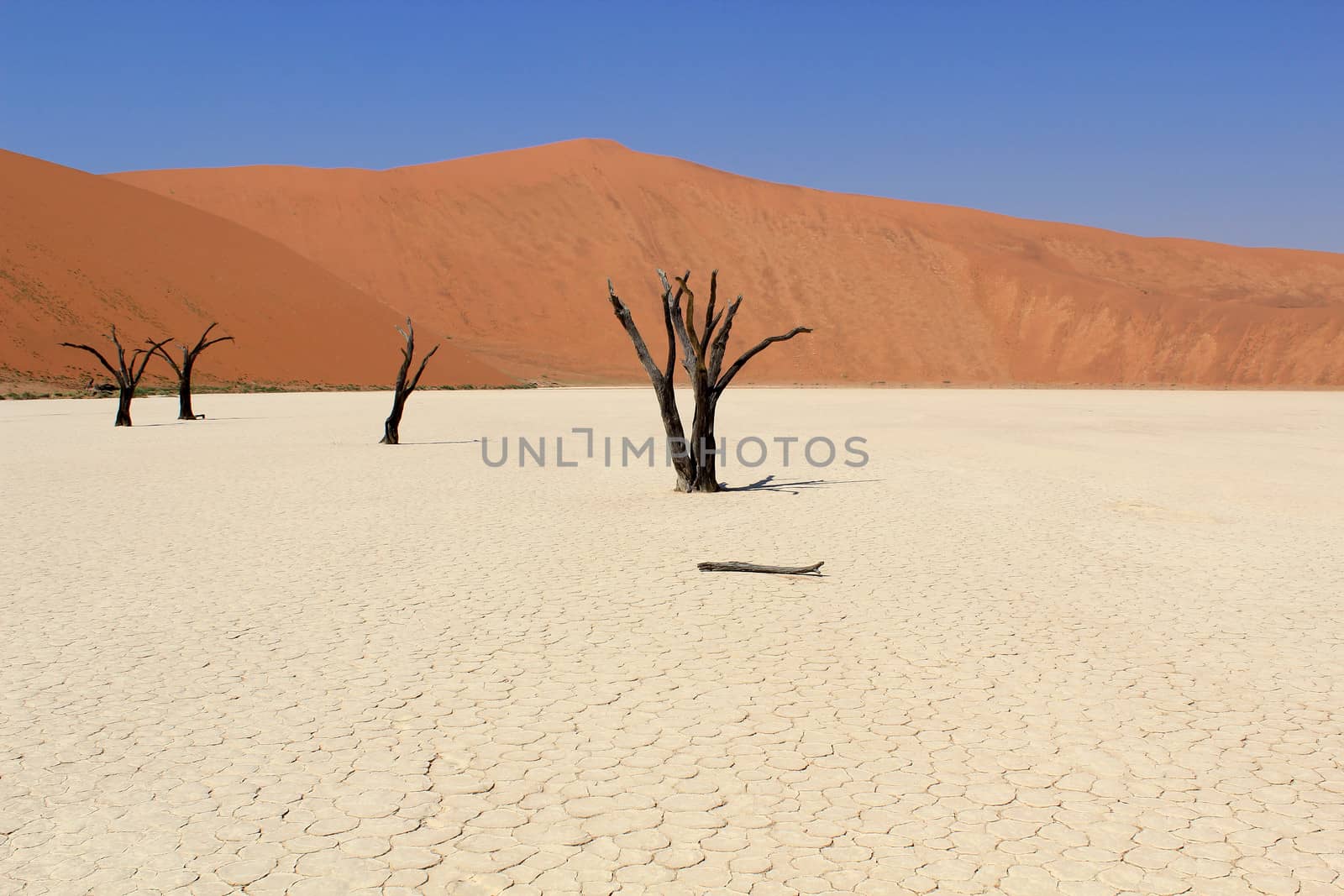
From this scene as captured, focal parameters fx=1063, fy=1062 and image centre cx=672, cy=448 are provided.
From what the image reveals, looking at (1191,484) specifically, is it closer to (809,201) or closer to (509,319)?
(509,319)

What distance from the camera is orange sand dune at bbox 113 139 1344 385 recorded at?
83938mm

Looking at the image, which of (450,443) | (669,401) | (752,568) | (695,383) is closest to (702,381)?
(695,383)

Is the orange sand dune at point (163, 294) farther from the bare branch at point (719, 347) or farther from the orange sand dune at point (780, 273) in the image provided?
the bare branch at point (719, 347)

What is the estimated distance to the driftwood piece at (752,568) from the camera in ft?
28.7

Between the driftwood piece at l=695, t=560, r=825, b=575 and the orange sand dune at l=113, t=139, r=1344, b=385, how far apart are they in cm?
6851

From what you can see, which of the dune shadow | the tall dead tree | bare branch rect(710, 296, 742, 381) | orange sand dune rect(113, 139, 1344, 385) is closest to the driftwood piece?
the tall dead tree

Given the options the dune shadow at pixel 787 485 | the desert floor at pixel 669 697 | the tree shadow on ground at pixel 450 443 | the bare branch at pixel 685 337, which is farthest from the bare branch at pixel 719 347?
the tree shadow on ground at pixel 450 443

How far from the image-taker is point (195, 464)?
18.0 m

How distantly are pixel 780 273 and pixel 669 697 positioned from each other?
A: 93.6 metres

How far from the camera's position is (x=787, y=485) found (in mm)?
15445

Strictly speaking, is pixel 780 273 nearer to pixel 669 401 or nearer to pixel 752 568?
pixel 669 401

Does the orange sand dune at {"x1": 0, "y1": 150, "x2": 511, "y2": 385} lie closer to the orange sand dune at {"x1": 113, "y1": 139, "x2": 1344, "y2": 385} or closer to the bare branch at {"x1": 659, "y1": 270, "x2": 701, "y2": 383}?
the orange sand dune at {"x1": 113, "y1": 139, "x2": 1344, "y2": 385}

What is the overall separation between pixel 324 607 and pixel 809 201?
10503 centimetres

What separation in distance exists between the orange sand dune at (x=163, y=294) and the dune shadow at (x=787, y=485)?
45.7 metres
